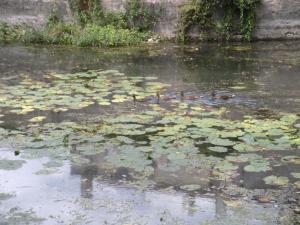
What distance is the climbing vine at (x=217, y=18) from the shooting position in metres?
11.5

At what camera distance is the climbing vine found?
1146 centimetres

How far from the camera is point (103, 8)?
12.2 meters

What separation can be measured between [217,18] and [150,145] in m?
6.95

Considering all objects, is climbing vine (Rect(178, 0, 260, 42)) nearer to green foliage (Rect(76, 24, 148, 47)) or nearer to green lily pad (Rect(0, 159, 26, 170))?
green foliage (Rect(76, 24, 148, 47))

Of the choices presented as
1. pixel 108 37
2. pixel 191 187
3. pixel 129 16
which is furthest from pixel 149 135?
pixel 129 16

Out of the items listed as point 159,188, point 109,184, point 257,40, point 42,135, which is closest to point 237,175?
point 159,188

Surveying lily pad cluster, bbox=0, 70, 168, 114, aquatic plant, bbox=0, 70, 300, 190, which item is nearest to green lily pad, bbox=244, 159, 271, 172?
aquatic plant, bbox=0, 70, 300, 190

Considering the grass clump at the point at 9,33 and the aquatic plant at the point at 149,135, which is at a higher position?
the grass clump at the point at 9,33

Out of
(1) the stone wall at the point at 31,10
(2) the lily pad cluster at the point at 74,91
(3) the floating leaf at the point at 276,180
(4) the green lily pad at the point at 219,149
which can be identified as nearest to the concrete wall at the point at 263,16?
(1) the stone wall at the point at 31,10

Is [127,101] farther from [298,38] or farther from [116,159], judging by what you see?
[298,38]

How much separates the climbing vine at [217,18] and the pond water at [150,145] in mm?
2617

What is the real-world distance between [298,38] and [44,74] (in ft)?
19.1

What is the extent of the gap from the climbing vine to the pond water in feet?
8.59

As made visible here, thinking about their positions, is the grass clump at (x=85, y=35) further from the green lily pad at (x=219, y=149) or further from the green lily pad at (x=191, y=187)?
the green lily pad at (x=191, y=187)
